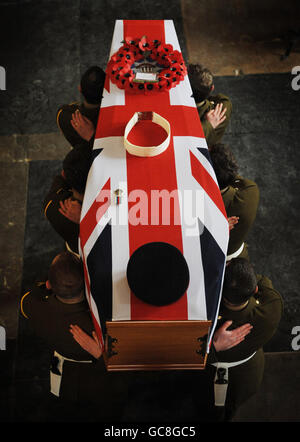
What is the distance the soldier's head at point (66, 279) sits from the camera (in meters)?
2.09

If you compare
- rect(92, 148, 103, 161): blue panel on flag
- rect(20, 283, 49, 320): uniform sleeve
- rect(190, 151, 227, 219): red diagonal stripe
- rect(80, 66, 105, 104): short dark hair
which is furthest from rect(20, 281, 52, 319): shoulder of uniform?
rect(80, 66, 105, 104): short dark hair

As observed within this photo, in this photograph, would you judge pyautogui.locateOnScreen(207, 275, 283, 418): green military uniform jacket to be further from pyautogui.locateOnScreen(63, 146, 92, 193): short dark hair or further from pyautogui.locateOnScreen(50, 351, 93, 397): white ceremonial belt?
pyautogui.locateOnScreen(63, 146, 92, 193): short dark hair

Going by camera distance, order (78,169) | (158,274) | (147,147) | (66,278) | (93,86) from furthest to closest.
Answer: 1. (93,86)
2. (78,169)
3. (147,147)
4. (66,278)
5. (158,274)

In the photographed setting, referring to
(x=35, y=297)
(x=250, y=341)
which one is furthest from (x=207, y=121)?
(x=35, y=297)

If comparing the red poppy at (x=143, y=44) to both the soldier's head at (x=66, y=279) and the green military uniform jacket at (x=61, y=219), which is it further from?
the soldier's head at (x=66, y=279)

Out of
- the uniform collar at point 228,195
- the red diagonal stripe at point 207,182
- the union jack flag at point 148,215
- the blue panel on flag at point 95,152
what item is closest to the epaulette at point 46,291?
the union jack flag at point 148,215

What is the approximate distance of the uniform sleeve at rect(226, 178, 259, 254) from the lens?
2.54 meters

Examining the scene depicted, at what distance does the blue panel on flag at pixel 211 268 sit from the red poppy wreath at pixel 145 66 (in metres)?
1.06

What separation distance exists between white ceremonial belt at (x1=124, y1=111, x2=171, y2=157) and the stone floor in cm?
142

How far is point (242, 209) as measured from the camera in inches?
100

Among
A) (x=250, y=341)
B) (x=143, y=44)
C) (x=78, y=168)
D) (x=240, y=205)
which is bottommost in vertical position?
(x=250, y=341)

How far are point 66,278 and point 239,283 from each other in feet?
2.96

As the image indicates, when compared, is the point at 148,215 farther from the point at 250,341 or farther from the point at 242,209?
the point at 250,341

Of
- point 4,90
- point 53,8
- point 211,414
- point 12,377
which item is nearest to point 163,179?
point 211,414
